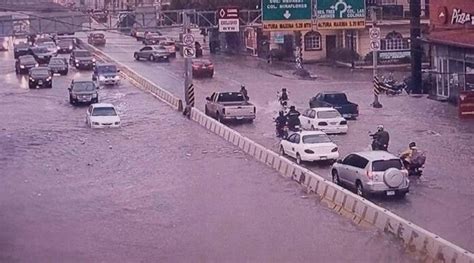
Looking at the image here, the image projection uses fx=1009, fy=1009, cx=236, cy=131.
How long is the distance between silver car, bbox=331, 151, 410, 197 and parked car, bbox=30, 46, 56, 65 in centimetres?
5170

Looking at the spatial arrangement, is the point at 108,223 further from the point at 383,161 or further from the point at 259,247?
the point at 383,161

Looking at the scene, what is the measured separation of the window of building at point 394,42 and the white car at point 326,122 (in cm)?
3292

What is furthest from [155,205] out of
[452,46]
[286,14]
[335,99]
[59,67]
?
[59,67]

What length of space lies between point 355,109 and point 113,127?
10.2 m

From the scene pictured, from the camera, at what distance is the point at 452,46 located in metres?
46.7

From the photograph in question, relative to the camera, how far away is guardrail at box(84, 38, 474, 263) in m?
18.1

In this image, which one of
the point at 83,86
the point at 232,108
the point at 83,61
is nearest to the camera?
the point at 232,108

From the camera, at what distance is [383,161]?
2491 cm

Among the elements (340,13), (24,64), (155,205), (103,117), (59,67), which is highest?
(340,13)

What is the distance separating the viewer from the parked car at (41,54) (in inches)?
2931

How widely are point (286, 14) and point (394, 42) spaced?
26462mm

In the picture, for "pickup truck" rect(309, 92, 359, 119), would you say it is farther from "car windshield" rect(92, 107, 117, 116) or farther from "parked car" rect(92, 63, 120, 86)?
"parked car" rect(92, 63, 120, 86)

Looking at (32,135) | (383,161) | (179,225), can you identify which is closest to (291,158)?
(383,161)

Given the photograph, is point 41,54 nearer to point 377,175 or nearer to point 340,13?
point 340,13
